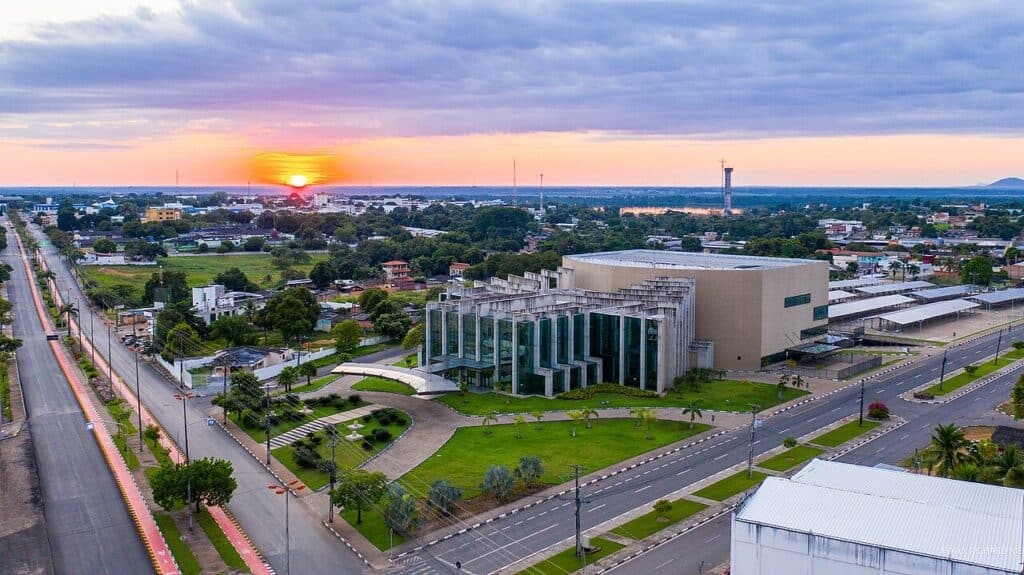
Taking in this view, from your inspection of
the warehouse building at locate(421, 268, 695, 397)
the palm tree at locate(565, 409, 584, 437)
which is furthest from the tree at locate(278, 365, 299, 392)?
the palm tree at locate(565, 409, 584, 437)

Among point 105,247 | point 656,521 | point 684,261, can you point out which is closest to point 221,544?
point 656,521

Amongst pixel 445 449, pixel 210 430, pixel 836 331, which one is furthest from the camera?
pixel 836 331

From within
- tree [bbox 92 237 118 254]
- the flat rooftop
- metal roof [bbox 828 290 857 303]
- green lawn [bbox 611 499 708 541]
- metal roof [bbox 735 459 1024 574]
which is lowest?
green lawn [bbox 611 499 708 541]

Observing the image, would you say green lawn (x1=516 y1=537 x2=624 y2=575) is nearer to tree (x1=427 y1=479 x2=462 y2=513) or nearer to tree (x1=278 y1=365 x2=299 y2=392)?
tree (x1=427 y1=479 x2=462 y2=513)

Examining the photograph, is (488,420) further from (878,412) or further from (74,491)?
(878,412)

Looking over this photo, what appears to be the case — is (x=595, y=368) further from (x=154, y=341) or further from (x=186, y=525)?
(x=154, y=341)

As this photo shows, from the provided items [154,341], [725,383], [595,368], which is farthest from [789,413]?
[154,341]
